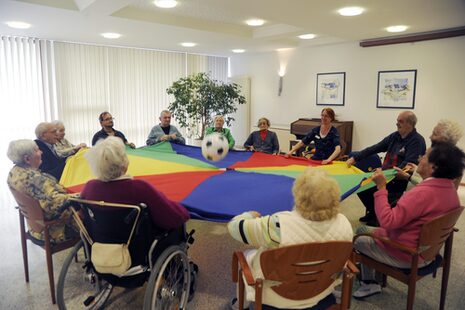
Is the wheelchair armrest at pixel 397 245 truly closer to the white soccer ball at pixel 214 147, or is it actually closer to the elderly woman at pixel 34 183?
the white soccer ball at pixel 214 147

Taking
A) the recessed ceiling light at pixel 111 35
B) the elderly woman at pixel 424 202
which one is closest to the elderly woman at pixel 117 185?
the elderly woman at pixel 424 202

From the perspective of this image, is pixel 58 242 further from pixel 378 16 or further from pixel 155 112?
pixel 155 112

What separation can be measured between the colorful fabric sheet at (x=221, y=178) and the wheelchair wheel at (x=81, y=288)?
0.70 m

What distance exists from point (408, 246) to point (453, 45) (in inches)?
185

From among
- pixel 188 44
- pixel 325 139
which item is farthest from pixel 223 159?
pixel 188 44

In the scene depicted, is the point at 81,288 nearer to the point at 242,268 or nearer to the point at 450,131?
the point at 242,268

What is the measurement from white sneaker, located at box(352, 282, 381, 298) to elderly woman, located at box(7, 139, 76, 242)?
2.15 metres

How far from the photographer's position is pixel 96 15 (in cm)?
427

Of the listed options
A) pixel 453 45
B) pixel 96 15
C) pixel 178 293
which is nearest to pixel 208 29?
pixel 96 15

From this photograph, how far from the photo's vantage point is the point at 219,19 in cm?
530

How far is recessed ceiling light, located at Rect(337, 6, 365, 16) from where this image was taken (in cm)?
395

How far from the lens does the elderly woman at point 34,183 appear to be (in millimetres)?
2311

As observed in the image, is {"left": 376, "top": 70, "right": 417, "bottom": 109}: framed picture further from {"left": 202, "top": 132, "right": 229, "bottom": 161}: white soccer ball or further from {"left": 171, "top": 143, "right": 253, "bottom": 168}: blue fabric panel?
{"left": 202, "top": 132, "right": 229, "bottom": 161}: white soccer ball

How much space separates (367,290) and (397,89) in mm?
4573
